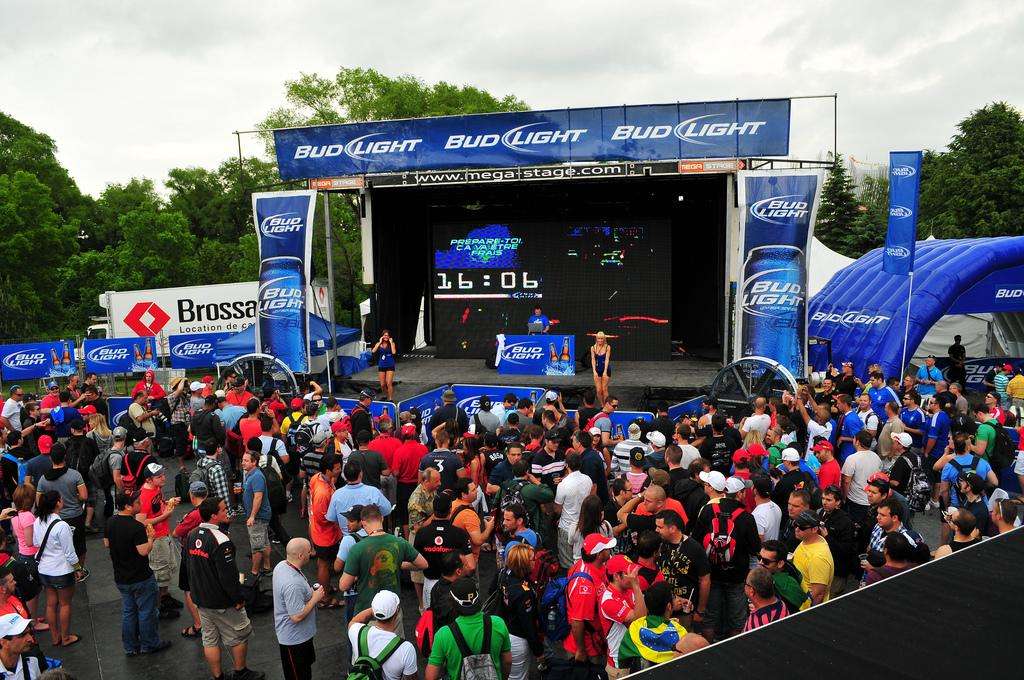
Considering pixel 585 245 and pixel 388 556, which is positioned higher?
pixel 585 245

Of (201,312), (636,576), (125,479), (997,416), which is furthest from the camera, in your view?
(201,312)

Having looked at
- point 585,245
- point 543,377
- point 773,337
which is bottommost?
point 543,377

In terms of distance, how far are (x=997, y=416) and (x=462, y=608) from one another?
7489 millimetres

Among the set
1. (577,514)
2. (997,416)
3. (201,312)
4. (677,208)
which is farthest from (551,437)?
(201,312)

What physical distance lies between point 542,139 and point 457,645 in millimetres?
13261

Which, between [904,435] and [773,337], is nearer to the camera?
[904,435]

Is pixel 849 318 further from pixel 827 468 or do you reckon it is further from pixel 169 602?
pixel 169 602

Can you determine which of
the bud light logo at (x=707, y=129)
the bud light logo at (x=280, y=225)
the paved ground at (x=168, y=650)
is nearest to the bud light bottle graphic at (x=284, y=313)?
the bud light logo at (x=280, y=225)

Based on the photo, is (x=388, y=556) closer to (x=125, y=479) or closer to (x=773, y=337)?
(x=125, y=479)

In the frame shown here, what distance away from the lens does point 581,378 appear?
16.5 meters

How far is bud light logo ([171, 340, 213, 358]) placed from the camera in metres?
20.9

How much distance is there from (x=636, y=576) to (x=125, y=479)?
5.84 metres

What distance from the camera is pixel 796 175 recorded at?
14.1 m

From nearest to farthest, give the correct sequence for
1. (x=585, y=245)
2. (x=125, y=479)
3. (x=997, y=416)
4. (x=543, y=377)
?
(x=125, y=479)
(x=997, y=416)
(x=543, y=377)
(x=585, y=245)
